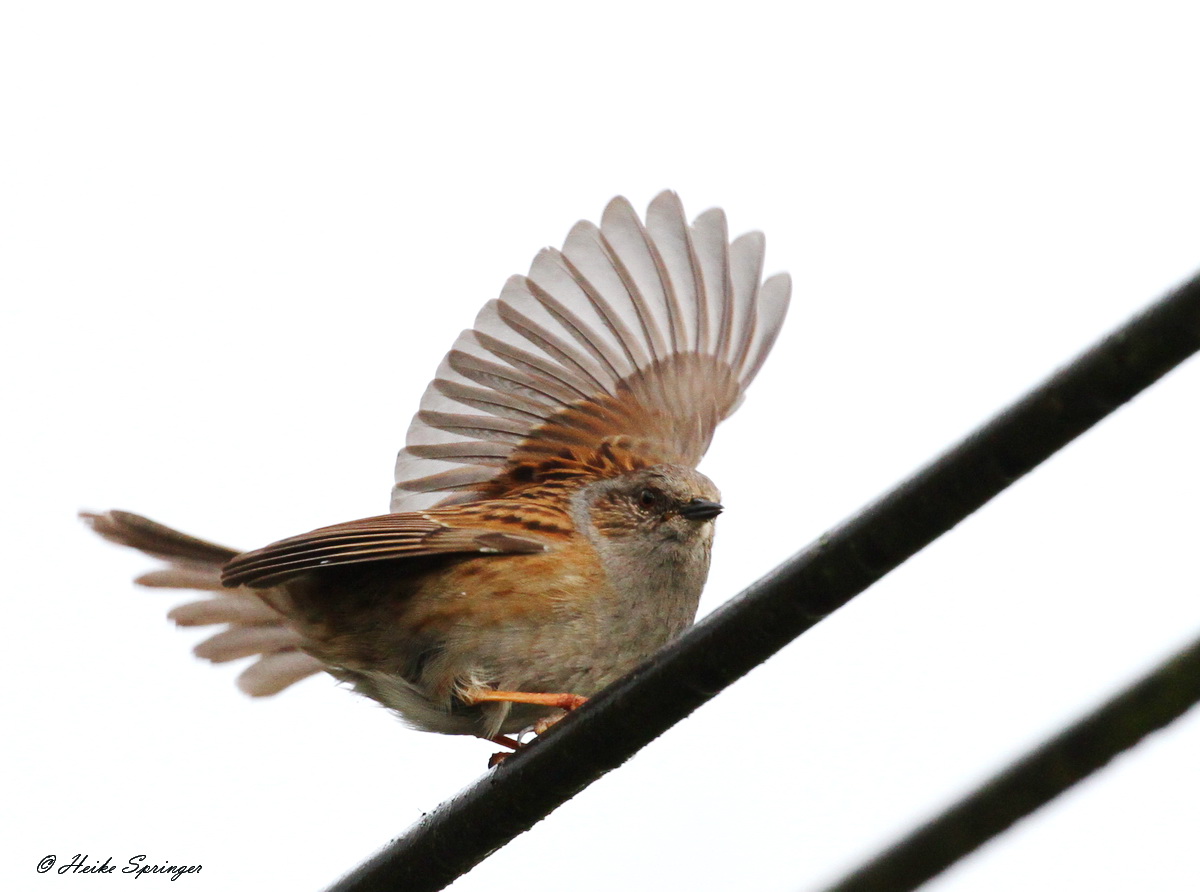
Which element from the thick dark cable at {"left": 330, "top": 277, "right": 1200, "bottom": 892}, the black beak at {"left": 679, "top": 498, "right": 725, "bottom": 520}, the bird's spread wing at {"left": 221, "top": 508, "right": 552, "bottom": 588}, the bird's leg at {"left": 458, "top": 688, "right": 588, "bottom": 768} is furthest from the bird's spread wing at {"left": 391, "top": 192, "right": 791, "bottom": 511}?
the thick dark cable at {"left": 330, "top": 277, "right": 1200, "bottom": 892}

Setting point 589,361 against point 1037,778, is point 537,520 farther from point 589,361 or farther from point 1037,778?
point 1037,778

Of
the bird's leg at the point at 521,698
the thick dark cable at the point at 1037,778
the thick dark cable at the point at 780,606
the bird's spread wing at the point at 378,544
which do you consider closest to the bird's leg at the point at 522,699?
the bird's leg at the point at 521,698

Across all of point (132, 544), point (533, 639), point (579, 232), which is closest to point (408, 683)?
point (533, 639)

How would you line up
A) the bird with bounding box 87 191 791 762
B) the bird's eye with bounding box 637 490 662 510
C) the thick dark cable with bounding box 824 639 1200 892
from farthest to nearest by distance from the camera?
the bird's eye with bounding box 637 490 662 510 < the bird with bounding box 87 191 791 762 < the thick dark cable with bounding box 824 639 1200 892

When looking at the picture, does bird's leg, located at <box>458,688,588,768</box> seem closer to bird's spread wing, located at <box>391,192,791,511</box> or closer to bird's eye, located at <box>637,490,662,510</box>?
bird's eye, located at <box>637,490,662,510</box>

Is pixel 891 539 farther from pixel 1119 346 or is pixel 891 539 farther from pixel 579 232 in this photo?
pixel 579 232

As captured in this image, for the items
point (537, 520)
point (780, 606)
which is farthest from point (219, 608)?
point (780, 606)
